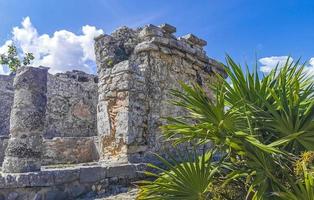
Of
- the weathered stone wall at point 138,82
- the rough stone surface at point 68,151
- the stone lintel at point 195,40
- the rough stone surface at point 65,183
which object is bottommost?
the rough stone surface at point 65,183

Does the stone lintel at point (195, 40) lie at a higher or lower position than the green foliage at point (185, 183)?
higher

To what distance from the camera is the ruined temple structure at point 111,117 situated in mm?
4641

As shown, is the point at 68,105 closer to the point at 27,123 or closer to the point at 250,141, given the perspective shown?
the point at 27,123

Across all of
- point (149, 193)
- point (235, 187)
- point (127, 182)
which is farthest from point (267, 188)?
point (127, 182)

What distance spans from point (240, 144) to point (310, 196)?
2.33 ft

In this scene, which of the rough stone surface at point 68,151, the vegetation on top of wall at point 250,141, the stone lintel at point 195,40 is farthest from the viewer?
the rough stone surface at point 68,151

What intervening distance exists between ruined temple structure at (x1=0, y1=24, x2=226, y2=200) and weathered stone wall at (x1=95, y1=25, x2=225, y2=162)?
0.7 inches

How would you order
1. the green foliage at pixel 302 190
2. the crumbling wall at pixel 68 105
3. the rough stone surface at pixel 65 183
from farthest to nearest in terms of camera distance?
the crumbling wall at pixel 68 105 → the rough stone surface at pixel 65 183 → the green foliage at pixel 302 190

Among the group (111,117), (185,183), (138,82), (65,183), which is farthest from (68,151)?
(185,183)

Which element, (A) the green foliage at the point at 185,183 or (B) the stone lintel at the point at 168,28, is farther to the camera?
(B) the stone lintel at the point at 168,28

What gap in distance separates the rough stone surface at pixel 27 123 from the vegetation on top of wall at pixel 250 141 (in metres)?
2.35

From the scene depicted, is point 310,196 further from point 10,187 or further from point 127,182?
point 10,187

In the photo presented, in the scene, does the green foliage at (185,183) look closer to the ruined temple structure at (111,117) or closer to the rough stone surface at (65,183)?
the ruined temple structure at (111,117)

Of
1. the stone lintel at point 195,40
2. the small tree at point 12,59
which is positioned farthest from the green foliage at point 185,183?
the small tree at point 12,59
